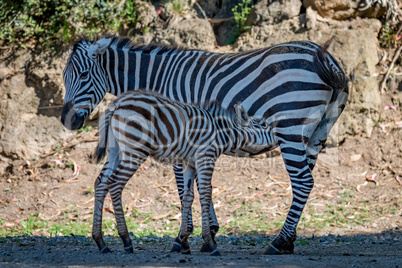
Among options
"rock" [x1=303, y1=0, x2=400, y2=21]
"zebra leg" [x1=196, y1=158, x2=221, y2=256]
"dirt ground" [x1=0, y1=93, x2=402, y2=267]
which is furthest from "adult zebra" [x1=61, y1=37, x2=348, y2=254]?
"rock" [x1=303, y1=0, x2=400, y2=21]

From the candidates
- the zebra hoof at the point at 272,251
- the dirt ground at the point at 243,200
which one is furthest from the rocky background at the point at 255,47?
the zebra hoof at the point at 272,251

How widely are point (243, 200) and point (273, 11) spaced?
5257mm

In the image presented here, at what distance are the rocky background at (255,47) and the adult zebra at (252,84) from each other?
4.67 meters

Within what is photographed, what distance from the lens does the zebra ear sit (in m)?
5.97

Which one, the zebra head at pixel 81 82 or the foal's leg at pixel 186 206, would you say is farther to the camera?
the zebra head at pixel 81 82

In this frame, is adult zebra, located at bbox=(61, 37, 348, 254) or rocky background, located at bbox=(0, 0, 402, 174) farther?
rocky background, located at bbox=(0, 0, 402, 174)

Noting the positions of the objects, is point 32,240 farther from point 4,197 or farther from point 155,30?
point 155,30

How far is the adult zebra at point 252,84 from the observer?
235 inches

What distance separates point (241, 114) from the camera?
19.8 feet

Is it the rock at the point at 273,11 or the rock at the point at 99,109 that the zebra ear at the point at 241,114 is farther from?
the rock at the point at 273,11

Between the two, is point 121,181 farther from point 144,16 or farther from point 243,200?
point 144,16

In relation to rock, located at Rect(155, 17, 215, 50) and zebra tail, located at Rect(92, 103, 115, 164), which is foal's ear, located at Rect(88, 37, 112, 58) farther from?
rock, located at Rect(155, 17, 215, 50)

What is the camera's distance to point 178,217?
359 inches

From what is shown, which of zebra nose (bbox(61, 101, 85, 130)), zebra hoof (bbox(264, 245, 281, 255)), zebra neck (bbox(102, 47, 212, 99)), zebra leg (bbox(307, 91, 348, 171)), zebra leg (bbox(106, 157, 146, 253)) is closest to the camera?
zebra leg (bbox(106, 157, 146, 253))
